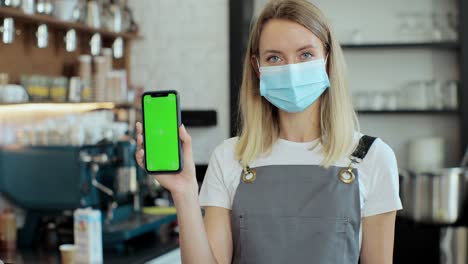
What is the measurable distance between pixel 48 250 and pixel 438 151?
9.96 feet

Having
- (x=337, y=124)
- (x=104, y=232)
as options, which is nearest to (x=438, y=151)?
(x=104, y=232)

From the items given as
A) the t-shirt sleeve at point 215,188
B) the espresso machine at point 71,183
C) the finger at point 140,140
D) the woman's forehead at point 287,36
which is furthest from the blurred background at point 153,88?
the woman's forehead at point 287,36

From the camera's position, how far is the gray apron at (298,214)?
162 centimetres

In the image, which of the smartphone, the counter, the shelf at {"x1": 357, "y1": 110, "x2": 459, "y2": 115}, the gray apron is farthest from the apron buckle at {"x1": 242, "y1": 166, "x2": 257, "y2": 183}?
the shelf at {"x1": 357, "y1": 110, "x2": 459, "y2": 115}

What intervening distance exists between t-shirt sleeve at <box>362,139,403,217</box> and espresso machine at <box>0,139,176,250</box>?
1.69 m

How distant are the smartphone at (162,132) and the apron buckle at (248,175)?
0.22 m

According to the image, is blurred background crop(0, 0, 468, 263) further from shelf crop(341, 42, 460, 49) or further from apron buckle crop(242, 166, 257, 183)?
apron buckle crop(242, 166, 257, 183)

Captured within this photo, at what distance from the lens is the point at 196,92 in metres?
4.99

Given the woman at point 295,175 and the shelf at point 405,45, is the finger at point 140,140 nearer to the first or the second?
the woman at point 295,175

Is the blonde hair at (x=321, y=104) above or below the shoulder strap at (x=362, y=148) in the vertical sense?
above

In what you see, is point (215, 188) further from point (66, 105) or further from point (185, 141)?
point (66, 105)

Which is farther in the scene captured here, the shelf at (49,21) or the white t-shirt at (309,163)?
the shelf at (49,21)

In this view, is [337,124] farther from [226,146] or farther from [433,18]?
[433,18]

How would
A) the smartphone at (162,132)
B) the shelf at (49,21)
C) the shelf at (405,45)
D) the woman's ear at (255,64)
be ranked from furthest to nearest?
the shelf at (405,45), the shelf at (49,21), the woman's ear at (255,64), the smartphone at (162,132)
